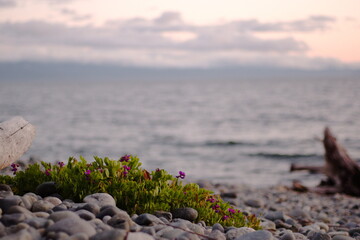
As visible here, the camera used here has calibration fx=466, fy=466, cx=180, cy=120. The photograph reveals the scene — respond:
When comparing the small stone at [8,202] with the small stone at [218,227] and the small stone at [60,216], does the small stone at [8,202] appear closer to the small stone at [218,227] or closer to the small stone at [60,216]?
the small stone at [60,216]

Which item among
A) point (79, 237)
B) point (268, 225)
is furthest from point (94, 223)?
point (268, 225)

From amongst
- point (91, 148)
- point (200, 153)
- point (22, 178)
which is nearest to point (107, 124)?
point (91, 148)

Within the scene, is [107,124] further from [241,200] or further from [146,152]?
[241,200]

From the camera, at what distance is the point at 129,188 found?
6.29m

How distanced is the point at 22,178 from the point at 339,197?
1091cm

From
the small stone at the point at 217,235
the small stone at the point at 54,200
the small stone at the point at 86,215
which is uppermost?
the small stone at the point at 86,215

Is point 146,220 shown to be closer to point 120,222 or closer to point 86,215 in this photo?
point 120,222

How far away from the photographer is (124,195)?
6.29m

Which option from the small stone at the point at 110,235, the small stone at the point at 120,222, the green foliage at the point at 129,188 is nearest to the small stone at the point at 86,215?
the small stone at the point at 120,222

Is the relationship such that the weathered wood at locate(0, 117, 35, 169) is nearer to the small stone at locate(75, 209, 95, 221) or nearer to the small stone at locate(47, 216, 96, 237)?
the small stone at locate(75, 209, 95, 221)

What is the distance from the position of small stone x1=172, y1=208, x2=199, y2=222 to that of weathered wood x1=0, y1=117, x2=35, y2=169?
2.59 meters

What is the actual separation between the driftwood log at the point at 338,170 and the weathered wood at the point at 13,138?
1113cm

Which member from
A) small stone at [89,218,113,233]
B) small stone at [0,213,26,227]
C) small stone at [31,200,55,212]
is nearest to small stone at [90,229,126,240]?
small stone at [89,218,113,233]

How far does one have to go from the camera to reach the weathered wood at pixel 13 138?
671 centimetres
